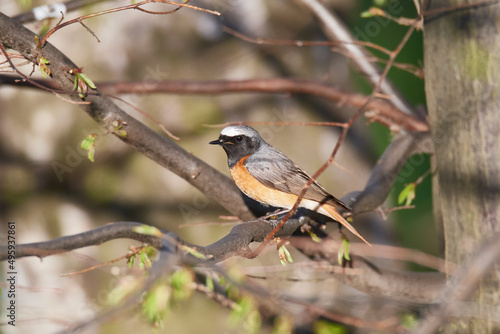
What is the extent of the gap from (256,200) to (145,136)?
104cm

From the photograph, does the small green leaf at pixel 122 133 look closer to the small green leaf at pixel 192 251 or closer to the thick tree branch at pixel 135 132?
the thick tree branch at pixel 135 132

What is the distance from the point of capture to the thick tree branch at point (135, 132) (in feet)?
7.62

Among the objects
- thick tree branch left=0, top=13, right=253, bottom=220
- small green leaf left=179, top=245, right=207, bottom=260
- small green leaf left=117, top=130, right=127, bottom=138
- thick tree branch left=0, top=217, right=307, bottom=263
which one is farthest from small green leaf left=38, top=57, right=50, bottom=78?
small green leaf left=179, top=245, right=207, bottom=260

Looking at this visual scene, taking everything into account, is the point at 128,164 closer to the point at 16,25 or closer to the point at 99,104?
the point at 99,104

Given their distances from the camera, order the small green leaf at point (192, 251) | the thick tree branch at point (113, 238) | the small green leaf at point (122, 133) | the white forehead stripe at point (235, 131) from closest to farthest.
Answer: the small green leaf at point (192, 251)
the thick tree branch at point (113, 238)
the small green leaf at point (122, 133)
the white forehead stripe at point (235, 131)

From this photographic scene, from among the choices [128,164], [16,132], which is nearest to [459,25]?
[128,164]

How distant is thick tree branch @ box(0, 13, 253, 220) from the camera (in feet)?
7.62

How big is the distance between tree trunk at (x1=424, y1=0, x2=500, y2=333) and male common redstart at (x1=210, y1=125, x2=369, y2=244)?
76 cm

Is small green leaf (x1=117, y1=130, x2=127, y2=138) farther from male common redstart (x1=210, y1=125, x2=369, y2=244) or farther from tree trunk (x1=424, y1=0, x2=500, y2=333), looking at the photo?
tree trunk (x1=424, y1=0, x2=500, y2=333)

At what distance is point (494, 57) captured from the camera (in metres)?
2.38

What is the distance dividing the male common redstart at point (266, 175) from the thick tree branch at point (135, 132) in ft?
0.54

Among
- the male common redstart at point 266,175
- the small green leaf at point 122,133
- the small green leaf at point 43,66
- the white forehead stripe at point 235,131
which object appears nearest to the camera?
the small green leaf at point 43,66

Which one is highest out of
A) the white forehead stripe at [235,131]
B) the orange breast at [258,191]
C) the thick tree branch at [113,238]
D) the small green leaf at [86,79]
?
the white forehead stripe at [235,131]

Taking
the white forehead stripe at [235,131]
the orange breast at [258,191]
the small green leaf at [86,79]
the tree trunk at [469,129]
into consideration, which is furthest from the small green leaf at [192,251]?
the white forehead stripe at [235,131]
